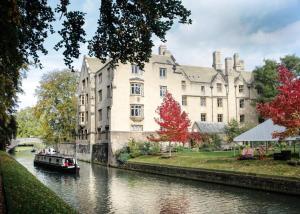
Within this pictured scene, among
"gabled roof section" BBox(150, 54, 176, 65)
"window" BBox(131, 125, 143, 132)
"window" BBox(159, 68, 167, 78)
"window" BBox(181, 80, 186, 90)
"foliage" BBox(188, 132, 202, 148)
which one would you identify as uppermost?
"gabled roof section" BBox(150, 54, 176, 65)

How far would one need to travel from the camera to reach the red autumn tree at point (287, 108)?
→ 28875 millimetres

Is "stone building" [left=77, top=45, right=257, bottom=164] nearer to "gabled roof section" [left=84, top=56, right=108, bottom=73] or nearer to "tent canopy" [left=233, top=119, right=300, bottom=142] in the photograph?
"gabled roof section" [left=84, top=56, right=108, bottom=73]

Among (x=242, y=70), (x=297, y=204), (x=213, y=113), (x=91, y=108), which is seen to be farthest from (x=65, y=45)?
(x=242, y=70)

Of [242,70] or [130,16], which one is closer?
[130,16]

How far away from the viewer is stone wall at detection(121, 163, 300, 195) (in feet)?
80.7

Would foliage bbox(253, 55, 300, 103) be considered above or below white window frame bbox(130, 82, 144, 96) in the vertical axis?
above

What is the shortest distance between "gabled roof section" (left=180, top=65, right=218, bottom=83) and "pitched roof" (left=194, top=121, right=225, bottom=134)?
9.40m

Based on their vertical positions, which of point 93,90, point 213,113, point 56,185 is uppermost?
point 93,90

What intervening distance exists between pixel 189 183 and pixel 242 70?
52.8 metres

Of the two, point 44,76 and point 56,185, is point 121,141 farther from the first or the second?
point 44,76

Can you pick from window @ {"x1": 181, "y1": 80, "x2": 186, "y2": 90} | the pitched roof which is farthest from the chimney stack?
the pitched roof

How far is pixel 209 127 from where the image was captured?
208ft

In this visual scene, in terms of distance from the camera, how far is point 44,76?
77812mm

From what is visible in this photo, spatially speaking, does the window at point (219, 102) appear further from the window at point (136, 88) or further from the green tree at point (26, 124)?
the green tree at point (26, 124)
